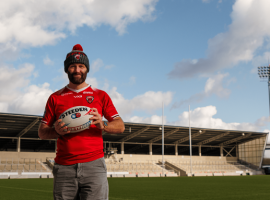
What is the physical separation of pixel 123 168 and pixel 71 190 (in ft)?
158

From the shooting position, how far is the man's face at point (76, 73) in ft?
10.1

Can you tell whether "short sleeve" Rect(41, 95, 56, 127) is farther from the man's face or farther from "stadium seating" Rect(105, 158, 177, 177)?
"stadium seating" Rect(105, 158, 177, 177)

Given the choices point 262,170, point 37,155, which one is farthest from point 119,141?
point 262,170

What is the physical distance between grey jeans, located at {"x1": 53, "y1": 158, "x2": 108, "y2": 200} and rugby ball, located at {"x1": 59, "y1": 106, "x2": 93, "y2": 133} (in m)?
0.34

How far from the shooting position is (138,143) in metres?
59.2

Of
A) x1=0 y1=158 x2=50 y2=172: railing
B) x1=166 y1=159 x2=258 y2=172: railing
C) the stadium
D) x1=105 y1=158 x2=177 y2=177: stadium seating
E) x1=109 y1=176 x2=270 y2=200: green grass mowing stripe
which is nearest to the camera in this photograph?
x1=109 y1=176 x2=270 y2=200: green grass mowing stripe

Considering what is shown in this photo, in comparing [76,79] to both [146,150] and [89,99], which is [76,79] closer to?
[89,99]

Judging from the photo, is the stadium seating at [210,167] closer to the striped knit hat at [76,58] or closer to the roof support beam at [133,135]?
the roof support beam at [133,135]

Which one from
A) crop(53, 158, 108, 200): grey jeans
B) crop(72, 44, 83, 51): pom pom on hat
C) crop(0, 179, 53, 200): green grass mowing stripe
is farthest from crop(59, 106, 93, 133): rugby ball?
crop(0, 179, 53, 200): green grass mowing stripe

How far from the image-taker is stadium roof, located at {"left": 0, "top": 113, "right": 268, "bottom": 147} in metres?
41.8

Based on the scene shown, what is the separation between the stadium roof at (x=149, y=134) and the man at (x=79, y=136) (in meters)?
38.8

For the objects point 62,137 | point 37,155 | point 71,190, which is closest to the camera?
point 71,190

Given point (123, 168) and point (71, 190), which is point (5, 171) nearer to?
point (123, 168)

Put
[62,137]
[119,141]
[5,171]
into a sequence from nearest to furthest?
[62,137] < [5,171] < [119,141]
